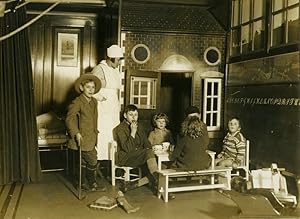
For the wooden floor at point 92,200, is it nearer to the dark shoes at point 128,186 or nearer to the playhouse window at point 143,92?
the dark shoes at point 128,186

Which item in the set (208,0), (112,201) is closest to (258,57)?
(208,0)

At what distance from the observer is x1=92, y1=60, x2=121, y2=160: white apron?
3.23 m

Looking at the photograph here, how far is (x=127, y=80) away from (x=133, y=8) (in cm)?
68

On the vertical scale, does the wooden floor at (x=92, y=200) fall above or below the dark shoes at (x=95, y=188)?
below

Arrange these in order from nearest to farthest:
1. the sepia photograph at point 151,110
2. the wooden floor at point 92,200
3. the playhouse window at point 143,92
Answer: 1. the wooden floor at point 92,200
2. the sepia photograph at point 151,110
3. the playhouse window at point 143,92

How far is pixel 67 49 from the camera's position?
164 inches

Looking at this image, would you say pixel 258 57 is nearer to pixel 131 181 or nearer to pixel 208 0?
pixel 208 0

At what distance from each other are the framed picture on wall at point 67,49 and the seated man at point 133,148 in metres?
1.19

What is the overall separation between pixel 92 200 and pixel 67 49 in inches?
76.6

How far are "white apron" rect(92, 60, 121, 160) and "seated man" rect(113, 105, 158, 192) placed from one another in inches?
2.9

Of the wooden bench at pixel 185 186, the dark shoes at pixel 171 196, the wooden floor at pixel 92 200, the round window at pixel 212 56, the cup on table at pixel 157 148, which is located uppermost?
the round window at pixel 212 56

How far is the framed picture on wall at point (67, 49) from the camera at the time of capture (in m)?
4.10

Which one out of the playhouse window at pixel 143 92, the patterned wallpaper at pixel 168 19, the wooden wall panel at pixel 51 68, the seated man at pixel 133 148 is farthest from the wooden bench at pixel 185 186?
the wooden wall panel at pixel 51 68

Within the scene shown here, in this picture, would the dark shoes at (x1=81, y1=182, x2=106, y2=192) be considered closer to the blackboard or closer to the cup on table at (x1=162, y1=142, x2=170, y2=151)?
the cup on table at (x1=162, y1=142, x2=170, y2=151)
